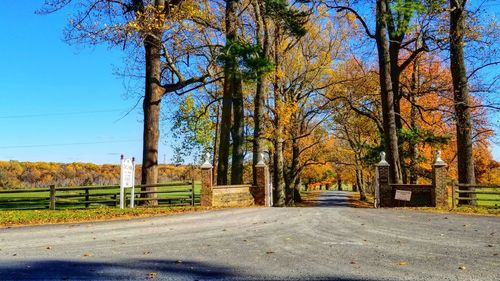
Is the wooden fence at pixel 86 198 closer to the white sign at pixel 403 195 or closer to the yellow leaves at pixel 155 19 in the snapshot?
the yellow leaves at pixel 155 19

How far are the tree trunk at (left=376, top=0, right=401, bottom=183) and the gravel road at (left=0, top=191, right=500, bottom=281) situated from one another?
7287 mm

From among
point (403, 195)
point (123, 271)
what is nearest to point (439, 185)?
point (403, 195)

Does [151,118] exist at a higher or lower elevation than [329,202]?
higher

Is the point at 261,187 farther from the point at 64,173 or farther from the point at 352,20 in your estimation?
the point at 64,173

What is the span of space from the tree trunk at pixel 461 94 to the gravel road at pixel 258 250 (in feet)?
24.3

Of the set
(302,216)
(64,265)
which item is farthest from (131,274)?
(302,216)

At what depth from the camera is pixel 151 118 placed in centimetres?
1798

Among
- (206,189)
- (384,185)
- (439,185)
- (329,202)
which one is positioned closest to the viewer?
(439,185)

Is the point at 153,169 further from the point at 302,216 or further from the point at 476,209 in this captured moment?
the point at 476,209

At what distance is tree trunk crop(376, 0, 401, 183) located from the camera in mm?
19266

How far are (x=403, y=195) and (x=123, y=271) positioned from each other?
13.6 meters

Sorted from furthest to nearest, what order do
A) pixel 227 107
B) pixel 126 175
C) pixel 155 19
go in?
1. pixel 227 107
2. pixel 126 175
3. pixel 155 19

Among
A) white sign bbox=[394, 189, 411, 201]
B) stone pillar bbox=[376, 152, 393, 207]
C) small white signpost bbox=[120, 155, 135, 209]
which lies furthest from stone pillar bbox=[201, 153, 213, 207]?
white sign bbox=[394, 189, 411, 201]

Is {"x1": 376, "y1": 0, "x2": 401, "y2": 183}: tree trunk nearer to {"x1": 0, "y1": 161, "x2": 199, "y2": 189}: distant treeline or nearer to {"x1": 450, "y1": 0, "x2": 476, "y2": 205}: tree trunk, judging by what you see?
{"x1": 450, "y1": 0, "x2": 476, "y2": 205}: tree trunk
